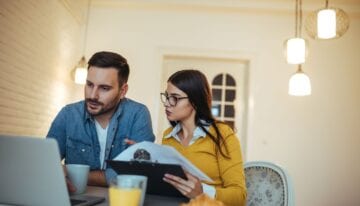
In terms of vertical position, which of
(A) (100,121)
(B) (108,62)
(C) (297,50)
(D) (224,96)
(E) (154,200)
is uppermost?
(C) (297,50)

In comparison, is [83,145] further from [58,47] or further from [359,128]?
[359,128]

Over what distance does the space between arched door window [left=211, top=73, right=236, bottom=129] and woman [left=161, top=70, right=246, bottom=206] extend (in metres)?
2.68

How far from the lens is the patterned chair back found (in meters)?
1.40

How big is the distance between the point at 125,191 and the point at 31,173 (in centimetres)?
23

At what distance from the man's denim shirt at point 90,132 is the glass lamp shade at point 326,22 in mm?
1610

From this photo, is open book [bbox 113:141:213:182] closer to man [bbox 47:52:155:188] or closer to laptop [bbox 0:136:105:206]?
laptop [bbox 0:136:105:206]

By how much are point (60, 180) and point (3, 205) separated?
0.18m

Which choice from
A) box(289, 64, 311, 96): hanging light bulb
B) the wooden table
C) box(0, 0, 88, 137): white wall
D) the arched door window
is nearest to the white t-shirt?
the wooden table

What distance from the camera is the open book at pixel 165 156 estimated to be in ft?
3.22

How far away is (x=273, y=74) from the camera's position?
4.20 metres

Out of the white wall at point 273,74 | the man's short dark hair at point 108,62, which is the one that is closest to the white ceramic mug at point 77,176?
the man's short dark hair at point 108,62

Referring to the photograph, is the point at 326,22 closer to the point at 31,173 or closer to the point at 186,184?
the point at 186,184

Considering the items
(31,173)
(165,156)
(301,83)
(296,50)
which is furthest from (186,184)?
(301,83)

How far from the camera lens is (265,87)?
418 centimetres
